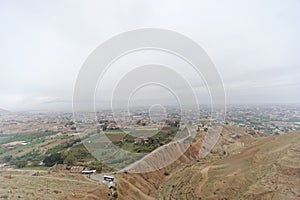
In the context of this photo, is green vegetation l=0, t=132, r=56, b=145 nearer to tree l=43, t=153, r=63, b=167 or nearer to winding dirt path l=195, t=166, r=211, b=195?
tree l=43, t=153, r=63, b=167

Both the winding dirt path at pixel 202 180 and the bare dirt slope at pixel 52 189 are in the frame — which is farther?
the winding dirt path at pixel 202 180

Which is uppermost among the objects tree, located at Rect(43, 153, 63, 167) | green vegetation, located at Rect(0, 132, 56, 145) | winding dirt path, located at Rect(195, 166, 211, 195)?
green vegetation, located at Rect(0, 132, 56, 145)

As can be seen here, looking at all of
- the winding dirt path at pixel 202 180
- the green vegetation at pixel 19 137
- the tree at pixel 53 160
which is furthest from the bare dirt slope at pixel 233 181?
the green vegetation at pixel 19 137

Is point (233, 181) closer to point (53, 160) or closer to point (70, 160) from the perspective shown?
point (70, 160)

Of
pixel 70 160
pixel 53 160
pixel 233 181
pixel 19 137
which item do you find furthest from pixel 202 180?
pixel 19 137

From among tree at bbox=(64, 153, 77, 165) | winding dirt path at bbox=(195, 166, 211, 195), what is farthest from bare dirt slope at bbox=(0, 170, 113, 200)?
tree at bbox=(64, 153, 77, 165)

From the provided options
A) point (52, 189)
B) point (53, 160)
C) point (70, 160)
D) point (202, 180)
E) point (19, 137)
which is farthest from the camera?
point (19, 137)

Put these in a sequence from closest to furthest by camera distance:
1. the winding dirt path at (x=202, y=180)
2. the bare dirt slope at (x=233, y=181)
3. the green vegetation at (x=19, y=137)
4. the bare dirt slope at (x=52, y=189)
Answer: the bare dirt slope at (x=52, y=189) → the bare dirt slope at (x=233, y=181) → the winding dirt path at (x=202, y=180) → the green vegetation at (x=19, y=137)

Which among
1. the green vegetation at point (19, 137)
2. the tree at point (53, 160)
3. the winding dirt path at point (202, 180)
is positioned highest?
the green vegetation at point (19, 137)

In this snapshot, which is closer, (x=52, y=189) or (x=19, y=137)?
(x=52, y=189)

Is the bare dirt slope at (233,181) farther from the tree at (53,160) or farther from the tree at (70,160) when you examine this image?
the tree at (53,160)

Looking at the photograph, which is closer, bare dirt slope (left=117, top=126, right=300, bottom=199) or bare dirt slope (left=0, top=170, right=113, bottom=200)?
bare dirt slope (left=0, top=170, right=113, bottom=200)

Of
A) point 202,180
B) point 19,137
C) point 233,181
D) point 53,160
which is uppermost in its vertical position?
point 19,137
